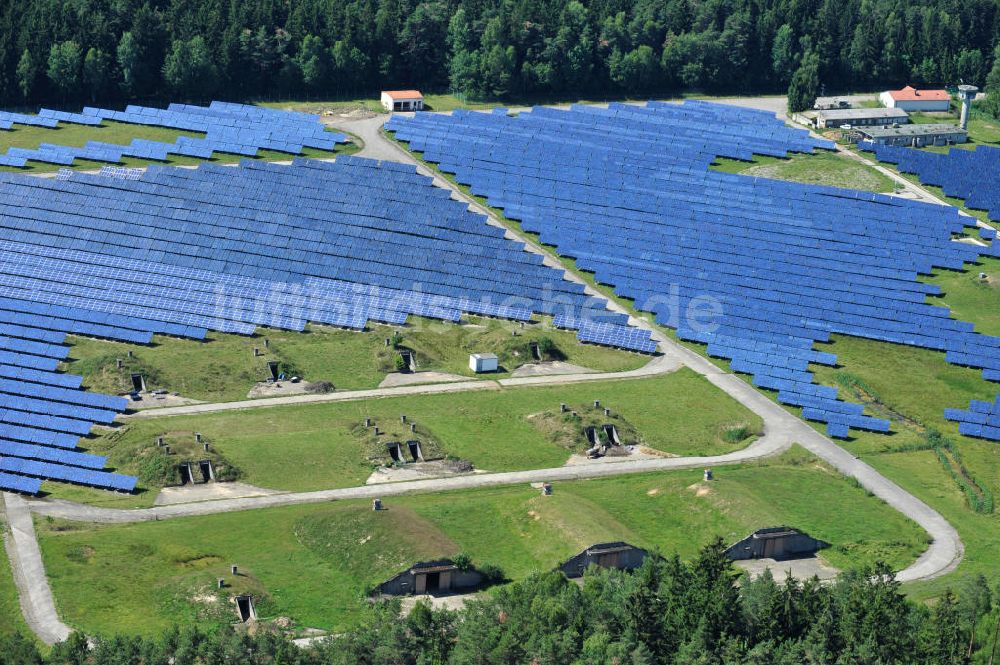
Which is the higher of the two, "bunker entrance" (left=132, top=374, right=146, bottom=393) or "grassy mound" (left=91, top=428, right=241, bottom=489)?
"bunker entrance" (left=132, top=374, right=146, bottom=393)

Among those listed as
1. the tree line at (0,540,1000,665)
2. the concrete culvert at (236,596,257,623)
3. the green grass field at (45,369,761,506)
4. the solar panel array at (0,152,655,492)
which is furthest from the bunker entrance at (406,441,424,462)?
the concrete culvert at (236,596,257,623)

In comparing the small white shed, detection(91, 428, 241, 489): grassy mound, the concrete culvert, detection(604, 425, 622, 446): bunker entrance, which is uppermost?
the small white shed

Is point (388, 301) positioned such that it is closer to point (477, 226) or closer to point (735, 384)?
point (477, 226)

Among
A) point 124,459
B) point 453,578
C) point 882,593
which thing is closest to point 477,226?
point 124,459

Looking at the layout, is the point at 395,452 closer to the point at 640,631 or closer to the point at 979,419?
the point at 640,631

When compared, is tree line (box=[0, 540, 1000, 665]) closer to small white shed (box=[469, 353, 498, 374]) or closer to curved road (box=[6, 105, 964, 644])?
curved road (box=[6, 105, 964, 644])

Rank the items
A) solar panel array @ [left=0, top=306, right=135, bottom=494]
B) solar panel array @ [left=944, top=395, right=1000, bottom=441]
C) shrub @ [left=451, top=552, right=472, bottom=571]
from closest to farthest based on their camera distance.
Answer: shrub @ [left=451, top=552, right=472, bottom=571], solar panel array @ [left=0, top=306, right=135, bottom=494], solar panel array @ [left=944, top=395, right=1000, bottom=441]

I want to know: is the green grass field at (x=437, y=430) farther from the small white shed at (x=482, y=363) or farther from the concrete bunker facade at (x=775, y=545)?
the concrete bunker facade at (x=775, y=545)
